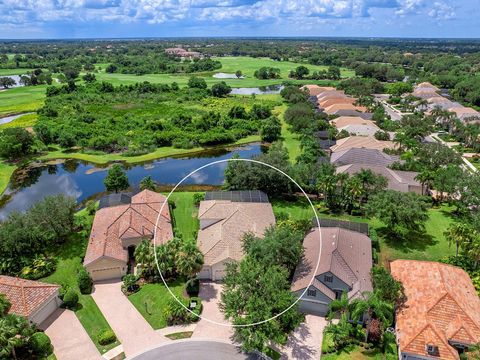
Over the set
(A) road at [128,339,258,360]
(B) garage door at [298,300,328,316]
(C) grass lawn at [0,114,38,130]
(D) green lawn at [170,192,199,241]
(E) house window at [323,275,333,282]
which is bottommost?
(A) road at [128,339,258,360]

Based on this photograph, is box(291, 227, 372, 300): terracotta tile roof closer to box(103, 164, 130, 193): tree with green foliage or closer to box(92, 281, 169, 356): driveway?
box(92, 281, 169, 356): driveway

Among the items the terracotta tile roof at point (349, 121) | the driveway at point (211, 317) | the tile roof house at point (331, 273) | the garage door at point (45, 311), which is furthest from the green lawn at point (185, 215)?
the terracotta tile roof at point (349, 121)

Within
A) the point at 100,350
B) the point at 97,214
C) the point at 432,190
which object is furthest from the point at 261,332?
the point at 432,190

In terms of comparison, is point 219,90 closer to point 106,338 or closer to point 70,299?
point 70,299

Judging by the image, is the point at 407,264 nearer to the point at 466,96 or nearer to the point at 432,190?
the point at 432,190

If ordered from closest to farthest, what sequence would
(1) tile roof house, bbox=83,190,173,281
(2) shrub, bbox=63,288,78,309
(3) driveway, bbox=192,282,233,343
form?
(3) driveway, bbox=192,282,233,343, (2) shrub, bbox=63,288,78,309, (1) tile roof house, bbox=83,190,173,281

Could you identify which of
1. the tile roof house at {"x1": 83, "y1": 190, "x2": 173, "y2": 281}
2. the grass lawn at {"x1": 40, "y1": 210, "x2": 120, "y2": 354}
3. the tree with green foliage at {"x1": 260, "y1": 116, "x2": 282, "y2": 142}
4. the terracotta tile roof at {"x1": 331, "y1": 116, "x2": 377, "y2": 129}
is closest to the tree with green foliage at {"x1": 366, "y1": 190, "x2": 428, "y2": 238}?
the tile roof house at {"x1": 83, "y1": 190, "x2": 173, "y2": 281}

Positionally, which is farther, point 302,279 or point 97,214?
point 97,214
